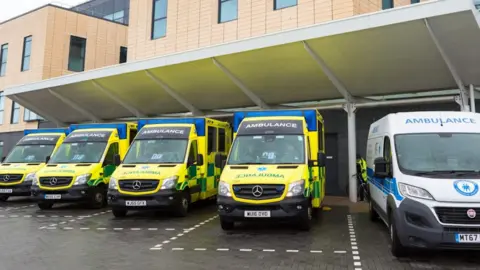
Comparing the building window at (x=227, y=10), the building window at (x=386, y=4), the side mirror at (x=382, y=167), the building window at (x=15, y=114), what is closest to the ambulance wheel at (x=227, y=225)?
the side mirror at (x=382, y=167)

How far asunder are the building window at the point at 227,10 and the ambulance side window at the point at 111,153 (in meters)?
9.13

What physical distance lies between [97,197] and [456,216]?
981 centimetres

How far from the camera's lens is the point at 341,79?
500 inches

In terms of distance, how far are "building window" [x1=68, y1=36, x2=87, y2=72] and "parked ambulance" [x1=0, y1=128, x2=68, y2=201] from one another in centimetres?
1468

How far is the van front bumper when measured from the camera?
18.1 feet

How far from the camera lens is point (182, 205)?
1020 centimetres

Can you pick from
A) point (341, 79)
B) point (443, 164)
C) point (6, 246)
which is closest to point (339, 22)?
point (341, 79)

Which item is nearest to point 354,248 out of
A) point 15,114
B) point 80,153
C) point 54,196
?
point 54,196

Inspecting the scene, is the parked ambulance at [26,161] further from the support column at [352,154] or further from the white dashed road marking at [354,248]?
the white dashed road marking at [354,248]

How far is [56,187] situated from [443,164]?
32.7 feet

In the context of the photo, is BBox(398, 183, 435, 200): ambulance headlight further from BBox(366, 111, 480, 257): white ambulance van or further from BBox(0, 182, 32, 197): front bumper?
BBox(0, 182, 32, 197): front bumper

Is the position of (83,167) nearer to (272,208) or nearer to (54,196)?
(54,196)

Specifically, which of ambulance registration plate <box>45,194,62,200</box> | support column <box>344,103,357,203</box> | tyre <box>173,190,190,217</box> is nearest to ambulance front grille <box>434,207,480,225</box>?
tyre <box>173,190,190,217</box>

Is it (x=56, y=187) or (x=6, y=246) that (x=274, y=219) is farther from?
(x=56, y=187)
